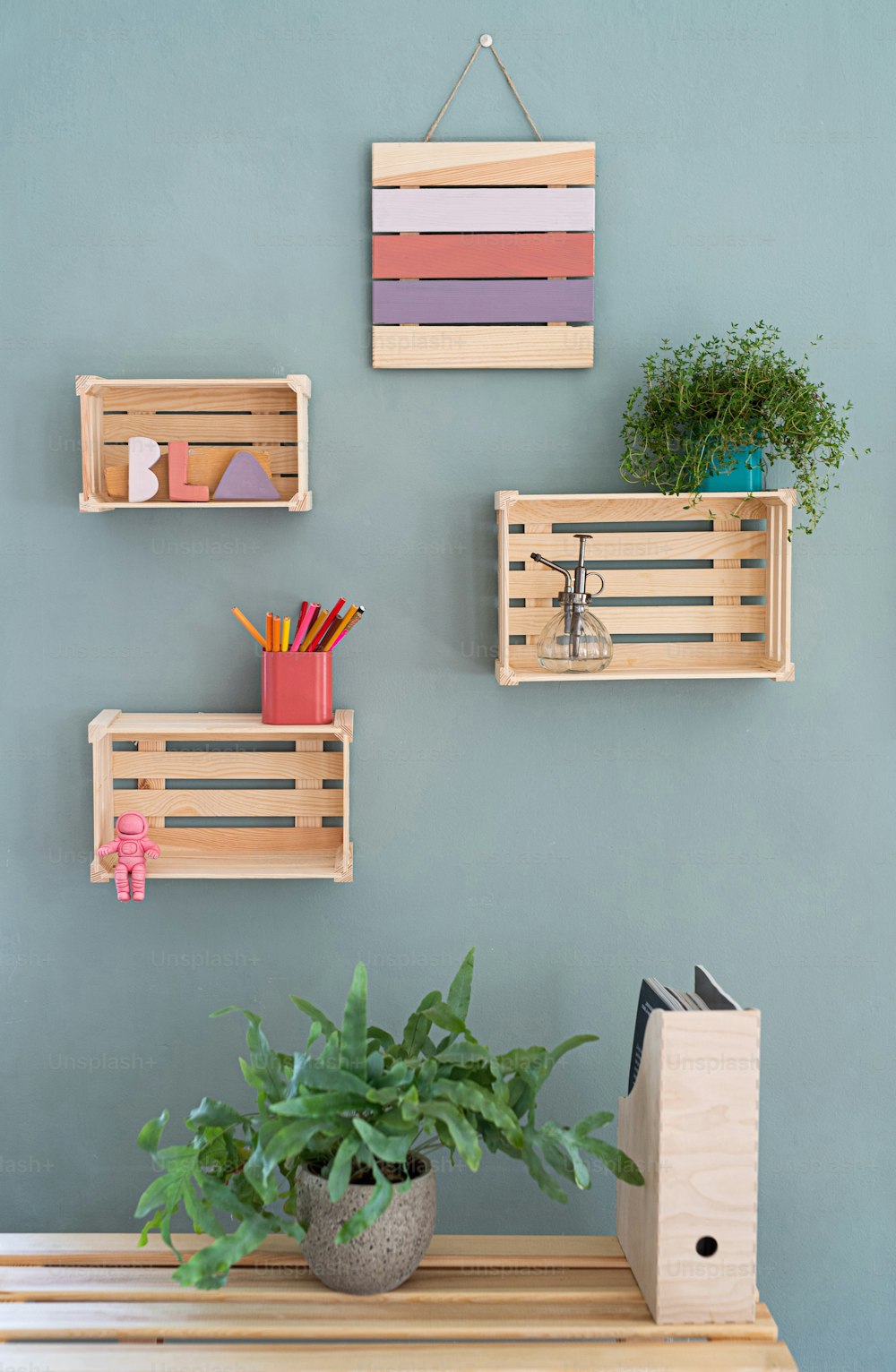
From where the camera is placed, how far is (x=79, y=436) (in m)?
1.65

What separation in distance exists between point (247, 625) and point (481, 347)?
553 millimetres

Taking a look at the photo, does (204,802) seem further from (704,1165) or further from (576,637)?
A: (704,1165)

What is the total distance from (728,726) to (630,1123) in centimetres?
63

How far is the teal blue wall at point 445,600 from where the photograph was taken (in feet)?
5.33

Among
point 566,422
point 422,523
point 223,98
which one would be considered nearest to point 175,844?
point 422,523

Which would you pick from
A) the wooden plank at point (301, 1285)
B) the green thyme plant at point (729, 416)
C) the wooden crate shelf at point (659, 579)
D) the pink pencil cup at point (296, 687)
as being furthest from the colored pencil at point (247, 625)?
the wooden plank at point (301, 1285)

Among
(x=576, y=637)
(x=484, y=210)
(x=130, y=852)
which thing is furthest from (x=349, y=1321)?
(x=484, y=210)

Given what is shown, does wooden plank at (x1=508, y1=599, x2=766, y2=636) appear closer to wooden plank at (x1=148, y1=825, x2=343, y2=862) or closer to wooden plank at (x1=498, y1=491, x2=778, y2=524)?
wooden plank at (x1=498, y1=491, x2=778, y2=524)

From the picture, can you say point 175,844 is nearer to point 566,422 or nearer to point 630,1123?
point 630,1123

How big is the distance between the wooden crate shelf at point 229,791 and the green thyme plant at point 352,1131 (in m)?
0.38

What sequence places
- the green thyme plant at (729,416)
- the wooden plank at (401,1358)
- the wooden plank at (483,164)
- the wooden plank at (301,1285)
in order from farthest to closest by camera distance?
1. the wooden plank at (483,164)
2. the green thyme plant at (729,416)
3. the wooden plank at (301,1285)
4. the wooden plank at (401,1358)

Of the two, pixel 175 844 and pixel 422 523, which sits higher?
pixel 422 523

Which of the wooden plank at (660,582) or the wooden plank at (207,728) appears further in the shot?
the wooden plank at (660,582)

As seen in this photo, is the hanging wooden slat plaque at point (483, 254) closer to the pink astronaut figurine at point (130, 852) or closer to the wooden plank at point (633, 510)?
the wooden plank at point (633, 510)
